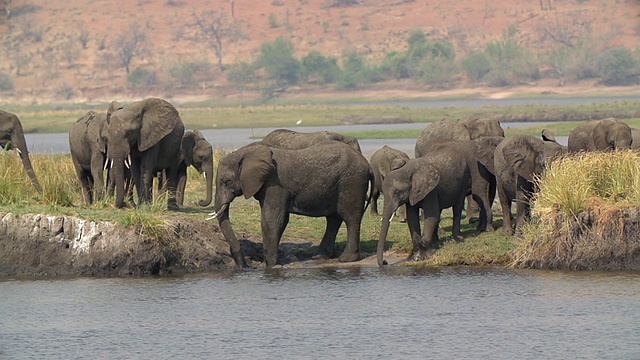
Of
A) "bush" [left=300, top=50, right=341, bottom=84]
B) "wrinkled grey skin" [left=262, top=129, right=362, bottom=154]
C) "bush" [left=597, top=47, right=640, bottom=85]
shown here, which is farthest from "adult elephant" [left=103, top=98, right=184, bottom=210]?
"bush" [left=300, top=50, right=341, bottom=84]

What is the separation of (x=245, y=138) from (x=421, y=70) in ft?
154

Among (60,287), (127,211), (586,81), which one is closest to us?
(60,287)

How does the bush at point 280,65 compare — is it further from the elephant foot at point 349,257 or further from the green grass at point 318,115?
the elephant foot at point 349,257

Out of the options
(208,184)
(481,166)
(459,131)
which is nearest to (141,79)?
(459,131)

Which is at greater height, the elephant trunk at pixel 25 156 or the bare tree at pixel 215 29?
the elephant trunk at pixel 25 156

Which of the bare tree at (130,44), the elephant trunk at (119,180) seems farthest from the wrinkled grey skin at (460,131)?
the bare tree at (130,44)

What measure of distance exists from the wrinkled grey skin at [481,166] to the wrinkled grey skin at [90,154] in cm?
543

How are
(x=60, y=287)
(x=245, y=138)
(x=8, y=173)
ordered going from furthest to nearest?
(x=245, y=138) < (x=8, y=173) < (x=60, y=287)

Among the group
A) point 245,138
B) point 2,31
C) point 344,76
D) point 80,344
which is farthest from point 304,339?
point 2,31

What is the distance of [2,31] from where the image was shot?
115562mm

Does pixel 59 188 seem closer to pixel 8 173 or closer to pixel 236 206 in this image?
pixel 8 173

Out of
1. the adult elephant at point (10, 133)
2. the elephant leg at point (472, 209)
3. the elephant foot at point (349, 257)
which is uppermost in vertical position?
the adult elephant at point (10, 133)

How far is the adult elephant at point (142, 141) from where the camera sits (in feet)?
69.4

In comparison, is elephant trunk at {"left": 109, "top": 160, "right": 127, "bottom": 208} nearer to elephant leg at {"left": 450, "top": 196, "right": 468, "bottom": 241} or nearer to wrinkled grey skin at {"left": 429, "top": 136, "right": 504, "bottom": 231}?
wrinkled grey skin at {"left": 429, "top": 136, "right": 504, "bottom": 231}
